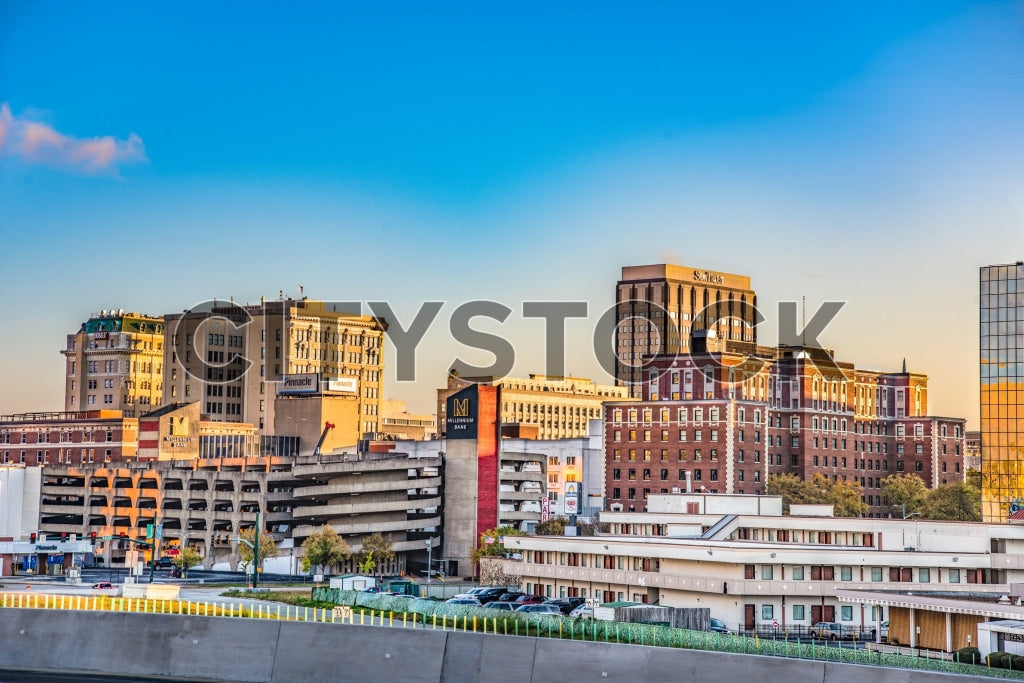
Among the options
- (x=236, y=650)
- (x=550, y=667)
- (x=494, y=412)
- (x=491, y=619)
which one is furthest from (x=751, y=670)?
(x=494, y=412)

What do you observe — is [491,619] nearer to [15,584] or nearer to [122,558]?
[15,584]

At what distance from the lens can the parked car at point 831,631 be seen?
4094 inches

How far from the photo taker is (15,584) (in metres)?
145

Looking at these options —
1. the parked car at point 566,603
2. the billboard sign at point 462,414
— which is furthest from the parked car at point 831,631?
the billboard sign at point 462,414

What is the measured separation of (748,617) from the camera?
107m

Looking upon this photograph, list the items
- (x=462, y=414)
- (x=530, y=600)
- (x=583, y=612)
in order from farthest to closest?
(x=462, y=414)
(x=530, y=600)
(x=583, y=612)

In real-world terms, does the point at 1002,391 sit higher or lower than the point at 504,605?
higher

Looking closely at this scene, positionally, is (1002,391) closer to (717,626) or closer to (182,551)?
(717,626)

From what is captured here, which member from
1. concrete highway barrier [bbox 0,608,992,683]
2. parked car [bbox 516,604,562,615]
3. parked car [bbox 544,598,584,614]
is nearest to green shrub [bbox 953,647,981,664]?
concrete highway barrier [bbox 0,608,992,683]

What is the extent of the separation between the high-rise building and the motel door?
71908mm

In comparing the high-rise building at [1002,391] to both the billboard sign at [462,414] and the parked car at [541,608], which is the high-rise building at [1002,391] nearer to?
the billboard sign at [462,414]

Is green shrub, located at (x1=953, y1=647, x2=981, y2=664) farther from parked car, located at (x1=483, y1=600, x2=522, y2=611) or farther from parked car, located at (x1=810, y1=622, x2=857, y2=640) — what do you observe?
parked car, located at (x1=483, y1=600, x2=522, y2=611)

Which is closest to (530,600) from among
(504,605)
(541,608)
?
(504,605)

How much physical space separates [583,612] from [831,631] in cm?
1738
